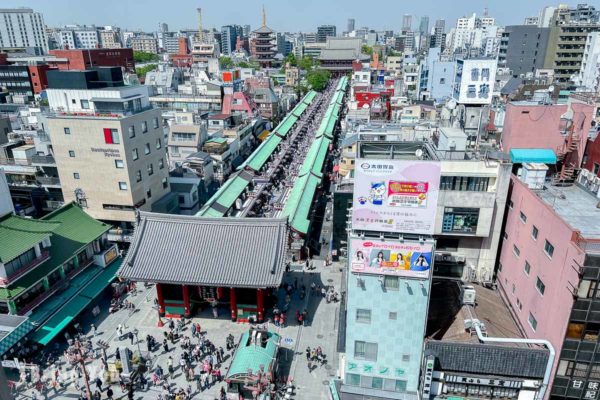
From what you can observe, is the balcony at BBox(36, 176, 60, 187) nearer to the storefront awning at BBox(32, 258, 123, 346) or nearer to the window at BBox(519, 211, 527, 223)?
the storefront awning at BBox(32, 258, 123, 346)

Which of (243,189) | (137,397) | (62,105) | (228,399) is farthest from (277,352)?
(62,105)

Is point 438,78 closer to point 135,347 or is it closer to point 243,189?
point 243,189

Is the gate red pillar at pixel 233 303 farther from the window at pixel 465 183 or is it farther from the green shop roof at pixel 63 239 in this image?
the window at pixel 465 183

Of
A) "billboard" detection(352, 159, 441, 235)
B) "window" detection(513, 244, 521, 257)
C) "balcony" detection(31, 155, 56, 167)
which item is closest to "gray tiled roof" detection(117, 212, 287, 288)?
"billboard" detection(352, 159, 441, 235)

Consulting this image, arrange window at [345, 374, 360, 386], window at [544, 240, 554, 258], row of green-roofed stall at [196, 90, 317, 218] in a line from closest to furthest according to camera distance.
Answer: window at [544, 240, 554, 258]
window at [345, 374, 360, 386]
row of green-roofed stall at [196, 90, 317, 218]

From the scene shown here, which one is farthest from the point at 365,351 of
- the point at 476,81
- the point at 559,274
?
the point at 476,81
